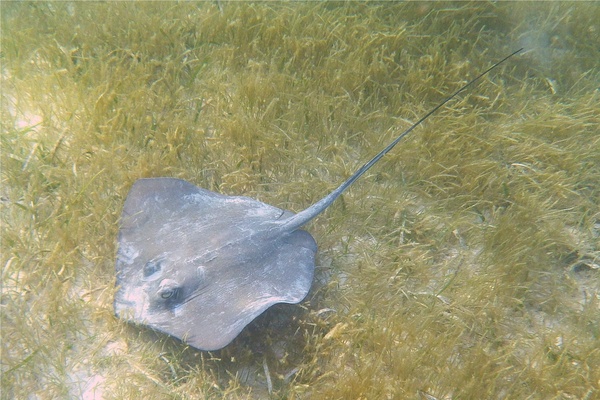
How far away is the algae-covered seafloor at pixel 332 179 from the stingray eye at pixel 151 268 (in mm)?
436

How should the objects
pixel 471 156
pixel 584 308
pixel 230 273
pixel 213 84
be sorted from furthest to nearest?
pixel 213 84
pixel 471 156
pixel 584 308
pixel 230 273

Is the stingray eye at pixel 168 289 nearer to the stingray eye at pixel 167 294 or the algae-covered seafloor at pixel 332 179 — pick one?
the stingray eye at pixel 167 294

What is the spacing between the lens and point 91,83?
160 inches

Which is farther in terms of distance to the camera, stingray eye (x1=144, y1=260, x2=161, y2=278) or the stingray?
stingray eye (x1=144, y1=260, x2=161, y2=278)

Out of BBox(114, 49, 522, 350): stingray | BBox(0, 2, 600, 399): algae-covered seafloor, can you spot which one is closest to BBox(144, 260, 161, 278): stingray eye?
BBox(114, 49, 522, 350): stingray

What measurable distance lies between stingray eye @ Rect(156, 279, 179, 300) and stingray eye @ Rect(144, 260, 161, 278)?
0.44ft

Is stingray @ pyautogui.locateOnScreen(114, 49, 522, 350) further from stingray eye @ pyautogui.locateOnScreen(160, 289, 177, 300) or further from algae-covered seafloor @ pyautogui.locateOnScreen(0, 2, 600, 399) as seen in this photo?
Result: algae-covered seafloor @ pyautogui.locateOnScreen(0, 2, 600, 399)

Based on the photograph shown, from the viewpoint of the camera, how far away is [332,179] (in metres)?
3.80

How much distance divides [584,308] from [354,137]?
100.0 inches

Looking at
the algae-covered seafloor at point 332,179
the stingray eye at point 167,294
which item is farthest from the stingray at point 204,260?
the algae-covered seafloor at point 332,179

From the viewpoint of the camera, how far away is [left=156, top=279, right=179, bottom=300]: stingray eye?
2.44 metres

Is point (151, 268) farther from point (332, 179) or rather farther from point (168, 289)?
point (332, 179)

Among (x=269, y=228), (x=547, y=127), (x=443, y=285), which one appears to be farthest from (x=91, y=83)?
(x=547, y=127)

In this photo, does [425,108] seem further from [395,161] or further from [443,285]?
[443,285]
